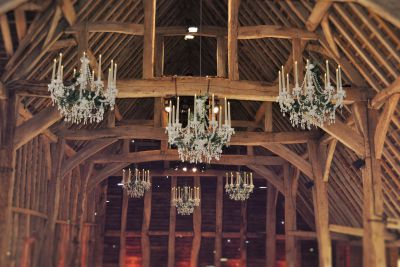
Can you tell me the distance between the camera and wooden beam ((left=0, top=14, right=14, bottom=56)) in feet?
25.0

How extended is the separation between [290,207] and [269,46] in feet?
18.6

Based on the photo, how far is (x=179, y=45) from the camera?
14.5 meters

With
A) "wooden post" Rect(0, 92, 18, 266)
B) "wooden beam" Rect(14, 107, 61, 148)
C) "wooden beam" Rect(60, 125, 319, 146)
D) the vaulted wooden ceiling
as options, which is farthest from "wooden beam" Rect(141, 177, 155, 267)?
"wooden beam" Rect(14, 107, 61, 148)

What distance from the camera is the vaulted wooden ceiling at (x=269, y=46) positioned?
7.97 metres

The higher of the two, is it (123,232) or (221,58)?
(221,58)

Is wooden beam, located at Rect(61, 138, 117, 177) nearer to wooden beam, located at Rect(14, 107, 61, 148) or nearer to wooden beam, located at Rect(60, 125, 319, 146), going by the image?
wooden beam, located at Rect(60, 125, 319, 146)

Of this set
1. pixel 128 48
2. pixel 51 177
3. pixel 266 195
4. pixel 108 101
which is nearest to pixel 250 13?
pixel 128 48

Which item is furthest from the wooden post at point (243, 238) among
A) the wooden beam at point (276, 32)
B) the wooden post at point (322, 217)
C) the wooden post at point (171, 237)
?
the wooden beam at point (276, 32)

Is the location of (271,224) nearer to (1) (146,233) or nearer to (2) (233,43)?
(1) (146,233)

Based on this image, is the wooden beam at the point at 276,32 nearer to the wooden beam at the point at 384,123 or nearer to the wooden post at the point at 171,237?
the wooden beam at the point at 384,123

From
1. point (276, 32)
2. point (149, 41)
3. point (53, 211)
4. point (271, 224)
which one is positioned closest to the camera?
point (149, 41)

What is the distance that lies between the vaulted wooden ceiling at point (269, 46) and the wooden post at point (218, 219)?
5.25 metres

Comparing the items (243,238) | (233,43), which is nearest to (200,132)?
(233,43)

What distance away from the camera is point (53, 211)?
466 inches
